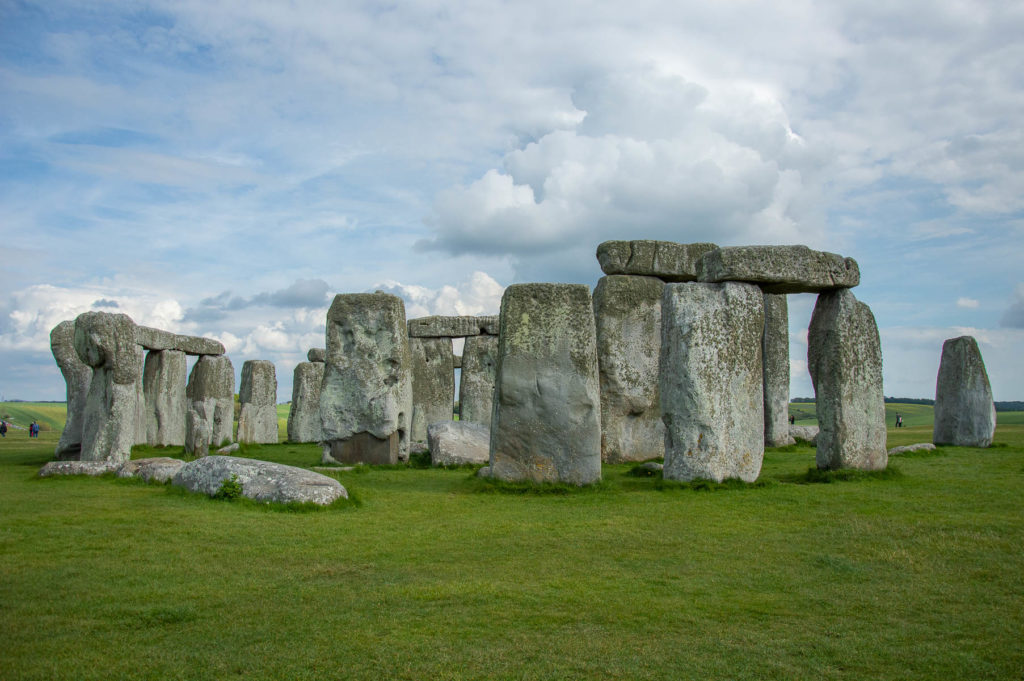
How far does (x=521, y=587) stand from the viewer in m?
5.96

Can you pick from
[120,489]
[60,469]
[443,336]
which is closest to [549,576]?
[120,489]

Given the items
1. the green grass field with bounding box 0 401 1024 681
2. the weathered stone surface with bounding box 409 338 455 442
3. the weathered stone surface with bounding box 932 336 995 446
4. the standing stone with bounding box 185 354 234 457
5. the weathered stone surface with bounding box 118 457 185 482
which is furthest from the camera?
the weathered stone surface with bounding box 409 338 455 442

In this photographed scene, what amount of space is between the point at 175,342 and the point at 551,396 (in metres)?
13.8

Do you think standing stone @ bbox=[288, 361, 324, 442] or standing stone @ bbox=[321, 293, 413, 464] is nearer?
standing stone @ bbox=[321, 293, 413, 464]

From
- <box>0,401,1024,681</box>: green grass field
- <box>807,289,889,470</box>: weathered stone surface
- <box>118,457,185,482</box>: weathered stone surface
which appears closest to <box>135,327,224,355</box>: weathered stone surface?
<box>118,457,185,482</box>: weathered stone surface

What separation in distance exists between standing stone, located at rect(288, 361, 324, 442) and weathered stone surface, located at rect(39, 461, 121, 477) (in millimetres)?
11803

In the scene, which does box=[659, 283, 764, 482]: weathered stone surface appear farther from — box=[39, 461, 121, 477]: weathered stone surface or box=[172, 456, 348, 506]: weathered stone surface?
box=[39, 461, 121, 477]: weathered stone surface

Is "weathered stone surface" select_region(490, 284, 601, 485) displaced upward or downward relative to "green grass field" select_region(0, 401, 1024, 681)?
upward

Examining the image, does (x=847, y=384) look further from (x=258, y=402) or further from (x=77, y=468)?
(x=258, y=402)

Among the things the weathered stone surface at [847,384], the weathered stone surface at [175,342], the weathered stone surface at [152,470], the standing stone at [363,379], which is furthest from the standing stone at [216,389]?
the weathered stone surface at [847,384]

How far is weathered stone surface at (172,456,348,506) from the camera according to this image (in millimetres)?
9086

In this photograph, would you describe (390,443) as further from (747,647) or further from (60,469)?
(747,647)

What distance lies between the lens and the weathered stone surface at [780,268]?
35.8ft

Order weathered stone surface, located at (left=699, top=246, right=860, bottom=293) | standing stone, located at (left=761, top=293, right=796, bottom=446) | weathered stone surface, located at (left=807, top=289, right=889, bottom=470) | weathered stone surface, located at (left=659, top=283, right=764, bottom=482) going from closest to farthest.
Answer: weathered stone surface, located at (left=659, top=283, right=764, bottom=482)
weathered stone surface, located at (left=699, top=246, right=860, bottom=293)
weathered stone surface, located at (left=807, top=289, right=889, bottom=470)
standing stone, located at (left=761, top=293, right=796, bottom=446)
